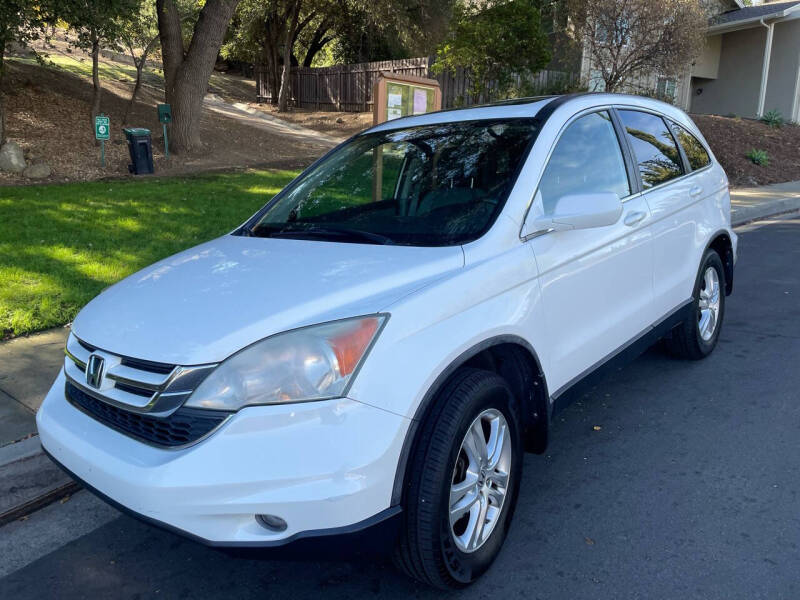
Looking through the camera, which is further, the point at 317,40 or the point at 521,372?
the point at 317,40

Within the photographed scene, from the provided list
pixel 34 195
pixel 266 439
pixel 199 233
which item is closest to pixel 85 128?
pixel 34 195

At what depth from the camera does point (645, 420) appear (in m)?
4.11

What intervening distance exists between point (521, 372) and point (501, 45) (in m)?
14.9

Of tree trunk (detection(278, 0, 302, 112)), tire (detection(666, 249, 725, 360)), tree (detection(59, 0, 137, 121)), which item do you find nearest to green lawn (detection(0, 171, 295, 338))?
tree (detection(59, 0, 137, 121))

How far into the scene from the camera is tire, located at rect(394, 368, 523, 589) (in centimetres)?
232

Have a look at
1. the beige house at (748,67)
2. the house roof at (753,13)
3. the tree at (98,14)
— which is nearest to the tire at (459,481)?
the tree at (98,14)

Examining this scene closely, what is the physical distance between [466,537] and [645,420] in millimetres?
1930

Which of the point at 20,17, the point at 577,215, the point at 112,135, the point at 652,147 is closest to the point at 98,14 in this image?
the point at 20,17

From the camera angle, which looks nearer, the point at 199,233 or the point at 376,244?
the point at 376,244

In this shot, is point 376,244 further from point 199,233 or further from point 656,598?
point 199,233

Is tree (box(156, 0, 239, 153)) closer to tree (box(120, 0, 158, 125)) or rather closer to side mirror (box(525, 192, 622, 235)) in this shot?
tree (box(120, 0, 158, 125))

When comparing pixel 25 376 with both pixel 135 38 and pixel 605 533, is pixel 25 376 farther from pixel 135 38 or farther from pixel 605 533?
pixel 135 38

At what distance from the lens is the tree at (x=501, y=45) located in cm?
1612

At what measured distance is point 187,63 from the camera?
1458 centimetres
